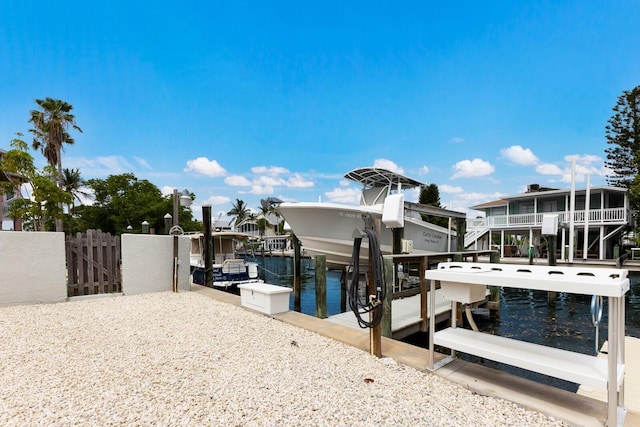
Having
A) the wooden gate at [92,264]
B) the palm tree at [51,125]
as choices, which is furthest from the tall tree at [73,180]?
the wooden gate at [92,264]

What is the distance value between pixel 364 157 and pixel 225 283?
8925 mm

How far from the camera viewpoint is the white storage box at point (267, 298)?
18.8ft

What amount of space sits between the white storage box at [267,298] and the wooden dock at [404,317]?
0.94 m

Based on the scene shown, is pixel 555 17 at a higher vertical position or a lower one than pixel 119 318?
higher

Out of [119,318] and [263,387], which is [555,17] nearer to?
[263,387]

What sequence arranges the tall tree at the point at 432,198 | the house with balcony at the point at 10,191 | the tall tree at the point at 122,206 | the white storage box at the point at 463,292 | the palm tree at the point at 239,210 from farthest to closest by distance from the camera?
the palm tree at the point at 239,210
the tall tree at the point at 432,198
the tall tree at the point at 122,206
the house with balcony at the point at 10,191
the white storage box at the point at 463,292

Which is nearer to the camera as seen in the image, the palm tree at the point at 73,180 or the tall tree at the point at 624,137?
the tall tree at the point at 624,137

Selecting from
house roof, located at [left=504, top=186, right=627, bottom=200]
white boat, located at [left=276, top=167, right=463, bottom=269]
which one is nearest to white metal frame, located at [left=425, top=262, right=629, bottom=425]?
white boat, located at [left=276, top=167, right=463, bottom=269]

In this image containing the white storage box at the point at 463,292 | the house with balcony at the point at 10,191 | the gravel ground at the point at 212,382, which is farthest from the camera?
the house with balcony at the point at 10,191

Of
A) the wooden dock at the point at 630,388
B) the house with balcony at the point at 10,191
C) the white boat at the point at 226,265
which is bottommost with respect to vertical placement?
the white boat at the point at 226,265

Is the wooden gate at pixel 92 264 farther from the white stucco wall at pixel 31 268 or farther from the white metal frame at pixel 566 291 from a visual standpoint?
the white metal frame at pixel 566 291

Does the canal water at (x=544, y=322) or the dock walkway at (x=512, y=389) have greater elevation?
the dock walkway at (x=512, y=389)

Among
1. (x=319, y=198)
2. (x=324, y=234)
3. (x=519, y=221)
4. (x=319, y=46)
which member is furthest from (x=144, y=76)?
(x=519, y=221)

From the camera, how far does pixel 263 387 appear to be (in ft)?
9.56
